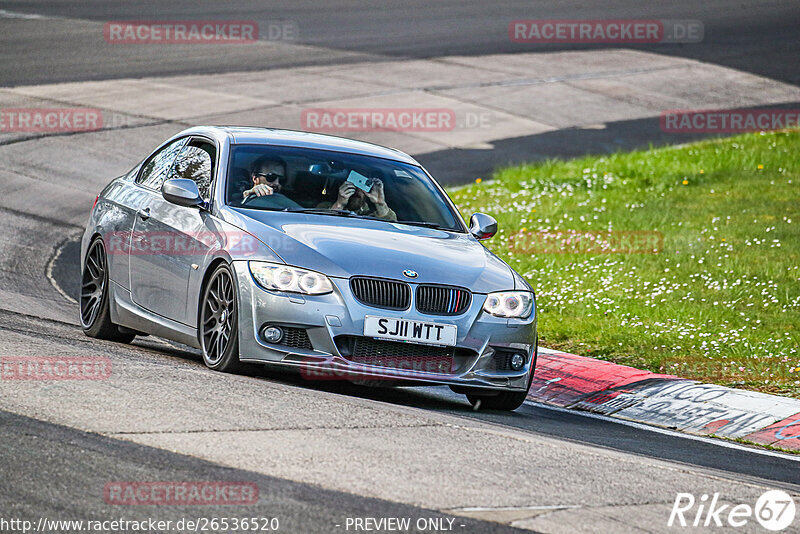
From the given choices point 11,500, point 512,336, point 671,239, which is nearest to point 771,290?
point 671,239

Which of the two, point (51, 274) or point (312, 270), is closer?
point (312, 270)

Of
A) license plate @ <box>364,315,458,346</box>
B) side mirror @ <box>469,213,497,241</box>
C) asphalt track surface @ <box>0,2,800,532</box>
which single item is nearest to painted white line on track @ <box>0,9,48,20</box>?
asphalt track surface @ <box>0,2,800,532</box>

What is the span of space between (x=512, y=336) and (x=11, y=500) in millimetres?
3843

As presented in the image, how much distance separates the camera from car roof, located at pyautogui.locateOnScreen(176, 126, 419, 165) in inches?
356

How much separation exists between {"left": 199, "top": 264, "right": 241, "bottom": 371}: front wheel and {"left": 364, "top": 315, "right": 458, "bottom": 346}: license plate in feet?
2.67

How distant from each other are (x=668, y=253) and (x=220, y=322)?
7.43m

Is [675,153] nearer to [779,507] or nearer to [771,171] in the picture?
[771,171]

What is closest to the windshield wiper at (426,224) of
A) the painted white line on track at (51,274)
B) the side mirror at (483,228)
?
the side mirror at (483,228)

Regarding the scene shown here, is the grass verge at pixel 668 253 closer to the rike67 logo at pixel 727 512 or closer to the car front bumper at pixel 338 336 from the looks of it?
the car front bumper at pixel 338 336

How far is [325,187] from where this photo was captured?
879cm

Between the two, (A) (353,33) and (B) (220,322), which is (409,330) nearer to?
(B) (220,322)

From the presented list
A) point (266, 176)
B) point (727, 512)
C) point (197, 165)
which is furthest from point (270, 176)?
point (727, 512)

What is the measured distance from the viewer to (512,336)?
805cm

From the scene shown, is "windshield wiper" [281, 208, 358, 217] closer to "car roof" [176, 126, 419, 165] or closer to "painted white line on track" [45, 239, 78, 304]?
"car roof" [176, 126, 419, 165]
